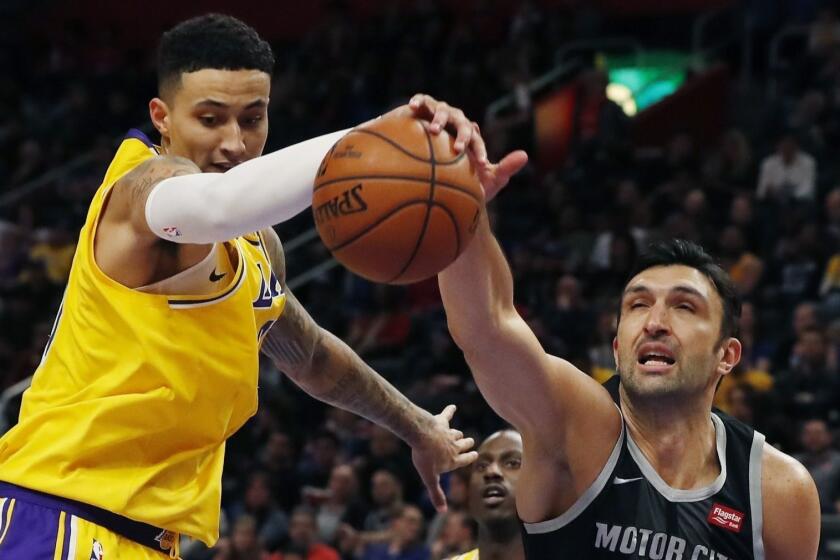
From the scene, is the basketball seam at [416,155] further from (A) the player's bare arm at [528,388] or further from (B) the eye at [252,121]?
(B) the eye at [252,121]

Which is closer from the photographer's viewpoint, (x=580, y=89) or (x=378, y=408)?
(x=378, y=408)

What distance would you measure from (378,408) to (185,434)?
0.92 meters

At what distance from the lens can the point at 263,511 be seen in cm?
1003

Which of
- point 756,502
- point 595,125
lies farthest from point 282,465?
point 756,502

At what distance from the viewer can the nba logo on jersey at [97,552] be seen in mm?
3436

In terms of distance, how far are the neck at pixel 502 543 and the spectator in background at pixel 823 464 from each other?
320cm

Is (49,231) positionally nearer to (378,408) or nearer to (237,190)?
(378,408)

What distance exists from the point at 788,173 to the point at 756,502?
7996 mm

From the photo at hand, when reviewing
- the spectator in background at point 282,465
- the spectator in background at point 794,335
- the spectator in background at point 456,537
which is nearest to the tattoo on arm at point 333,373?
the spectator in background at point 456,537

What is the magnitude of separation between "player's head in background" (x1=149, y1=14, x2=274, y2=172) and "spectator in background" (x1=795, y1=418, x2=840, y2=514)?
5406 millimetres

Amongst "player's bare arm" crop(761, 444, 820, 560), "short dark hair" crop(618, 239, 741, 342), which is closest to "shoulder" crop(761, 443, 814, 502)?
→ "player's bare arm" crop(761, 444, 820, 560)

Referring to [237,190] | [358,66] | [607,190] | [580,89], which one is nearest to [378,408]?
[237,190]

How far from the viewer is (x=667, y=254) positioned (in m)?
4.05

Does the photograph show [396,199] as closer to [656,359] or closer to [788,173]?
[656,359]
